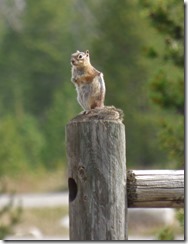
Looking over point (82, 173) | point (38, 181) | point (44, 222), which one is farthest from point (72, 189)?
point (38, 181)

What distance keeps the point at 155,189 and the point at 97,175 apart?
266 mm

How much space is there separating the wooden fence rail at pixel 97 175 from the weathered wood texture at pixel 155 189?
2.7 inches

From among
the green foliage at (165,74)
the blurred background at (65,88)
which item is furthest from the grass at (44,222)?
the green foliage at (165,74)

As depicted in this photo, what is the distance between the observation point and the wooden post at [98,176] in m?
2.95

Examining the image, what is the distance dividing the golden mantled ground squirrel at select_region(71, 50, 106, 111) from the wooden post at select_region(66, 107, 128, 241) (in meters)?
0.17

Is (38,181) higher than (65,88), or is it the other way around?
(65,88)

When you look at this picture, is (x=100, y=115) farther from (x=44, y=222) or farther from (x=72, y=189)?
(x=44, y=222)

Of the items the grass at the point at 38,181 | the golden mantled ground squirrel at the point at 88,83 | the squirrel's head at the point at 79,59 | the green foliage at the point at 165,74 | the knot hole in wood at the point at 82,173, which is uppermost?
the grass at the point at 38,181

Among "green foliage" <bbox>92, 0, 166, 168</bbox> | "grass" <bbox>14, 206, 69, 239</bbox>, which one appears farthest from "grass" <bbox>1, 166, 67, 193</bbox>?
"grass" <bbox>14, 206, 69, 239</bbox>

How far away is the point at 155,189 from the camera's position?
3113 millimetres

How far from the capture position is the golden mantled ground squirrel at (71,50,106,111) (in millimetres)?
3145

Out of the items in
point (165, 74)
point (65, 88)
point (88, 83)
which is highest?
point (65, 88)

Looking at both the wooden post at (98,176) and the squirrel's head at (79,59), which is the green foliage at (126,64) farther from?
the wooden post at (98,176)

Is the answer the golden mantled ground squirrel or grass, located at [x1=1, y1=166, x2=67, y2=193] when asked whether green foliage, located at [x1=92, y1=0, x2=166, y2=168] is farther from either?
the golden mantled ground squirrel
